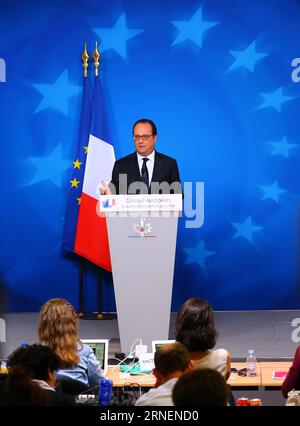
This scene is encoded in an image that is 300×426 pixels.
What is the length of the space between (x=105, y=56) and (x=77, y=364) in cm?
470

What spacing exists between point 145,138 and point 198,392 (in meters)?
5.10

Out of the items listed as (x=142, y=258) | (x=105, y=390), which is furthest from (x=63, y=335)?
(x=142, y=258)

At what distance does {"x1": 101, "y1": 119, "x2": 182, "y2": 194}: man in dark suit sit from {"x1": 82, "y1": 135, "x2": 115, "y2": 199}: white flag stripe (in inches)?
29.1

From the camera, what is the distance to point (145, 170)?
26.7 ft

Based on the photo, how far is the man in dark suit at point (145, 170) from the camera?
7930 millimetres

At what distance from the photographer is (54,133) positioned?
9078mm

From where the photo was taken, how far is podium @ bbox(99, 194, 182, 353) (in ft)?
22.5

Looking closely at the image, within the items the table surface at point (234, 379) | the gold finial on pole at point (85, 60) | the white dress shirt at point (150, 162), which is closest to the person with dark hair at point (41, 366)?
the table surface at point (234, 379)

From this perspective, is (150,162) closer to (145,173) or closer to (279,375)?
(145,173)

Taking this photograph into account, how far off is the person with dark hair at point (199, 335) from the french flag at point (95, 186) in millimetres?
4209

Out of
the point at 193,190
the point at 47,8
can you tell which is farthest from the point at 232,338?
the point at 47,8

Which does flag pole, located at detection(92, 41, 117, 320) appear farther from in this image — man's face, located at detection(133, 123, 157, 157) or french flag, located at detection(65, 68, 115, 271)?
man's face, located at detection(133, 123, 157, 157)

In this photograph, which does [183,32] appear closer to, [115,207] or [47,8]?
[47,8]

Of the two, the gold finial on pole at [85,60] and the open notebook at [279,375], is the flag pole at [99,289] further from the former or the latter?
the open notebook at [279,375]
